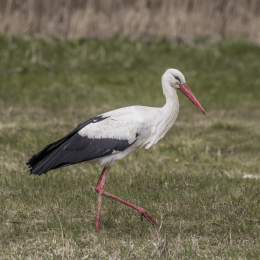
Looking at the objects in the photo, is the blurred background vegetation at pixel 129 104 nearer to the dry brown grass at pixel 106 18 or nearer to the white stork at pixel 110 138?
the dry brown grass at pixel 106 18

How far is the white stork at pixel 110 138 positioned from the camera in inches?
181

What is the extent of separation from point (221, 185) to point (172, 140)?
2587 millimetres

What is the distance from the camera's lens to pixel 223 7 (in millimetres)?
14141

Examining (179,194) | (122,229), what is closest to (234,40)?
(179,194)

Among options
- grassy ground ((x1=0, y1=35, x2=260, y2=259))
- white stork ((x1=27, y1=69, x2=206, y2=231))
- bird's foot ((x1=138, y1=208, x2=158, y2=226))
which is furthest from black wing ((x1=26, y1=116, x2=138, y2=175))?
bird's foot ((x1=138, y1=208, x2=158, y2=226))

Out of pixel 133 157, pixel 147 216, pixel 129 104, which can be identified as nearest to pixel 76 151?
pixel 147 216

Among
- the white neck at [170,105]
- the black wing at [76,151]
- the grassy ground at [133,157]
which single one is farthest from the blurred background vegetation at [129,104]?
the white neck at [170,105]

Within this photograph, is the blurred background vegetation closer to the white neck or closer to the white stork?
Result: the white stork

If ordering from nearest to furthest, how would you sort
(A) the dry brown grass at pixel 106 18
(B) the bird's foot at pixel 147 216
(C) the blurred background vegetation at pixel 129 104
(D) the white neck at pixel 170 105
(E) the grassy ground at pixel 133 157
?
1. (E) the grassy ground at pixel 133 157
2. (C) the blurred background vegetation at pixel 129 104
3. (B) the bird's foot at pixel 147 216
4. (D) the white neck at pixel 170 105
5. (A) the dry brown grass at pixel 106 18

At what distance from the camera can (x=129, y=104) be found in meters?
10.2

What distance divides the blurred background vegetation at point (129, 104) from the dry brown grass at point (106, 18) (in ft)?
0.10

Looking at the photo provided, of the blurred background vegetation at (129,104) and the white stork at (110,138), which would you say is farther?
the white stork at (110,138)

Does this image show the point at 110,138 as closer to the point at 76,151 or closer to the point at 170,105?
the point at 76,151

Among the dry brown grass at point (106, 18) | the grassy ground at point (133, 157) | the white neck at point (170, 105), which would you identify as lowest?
the grassy ground at point (133, 157)
